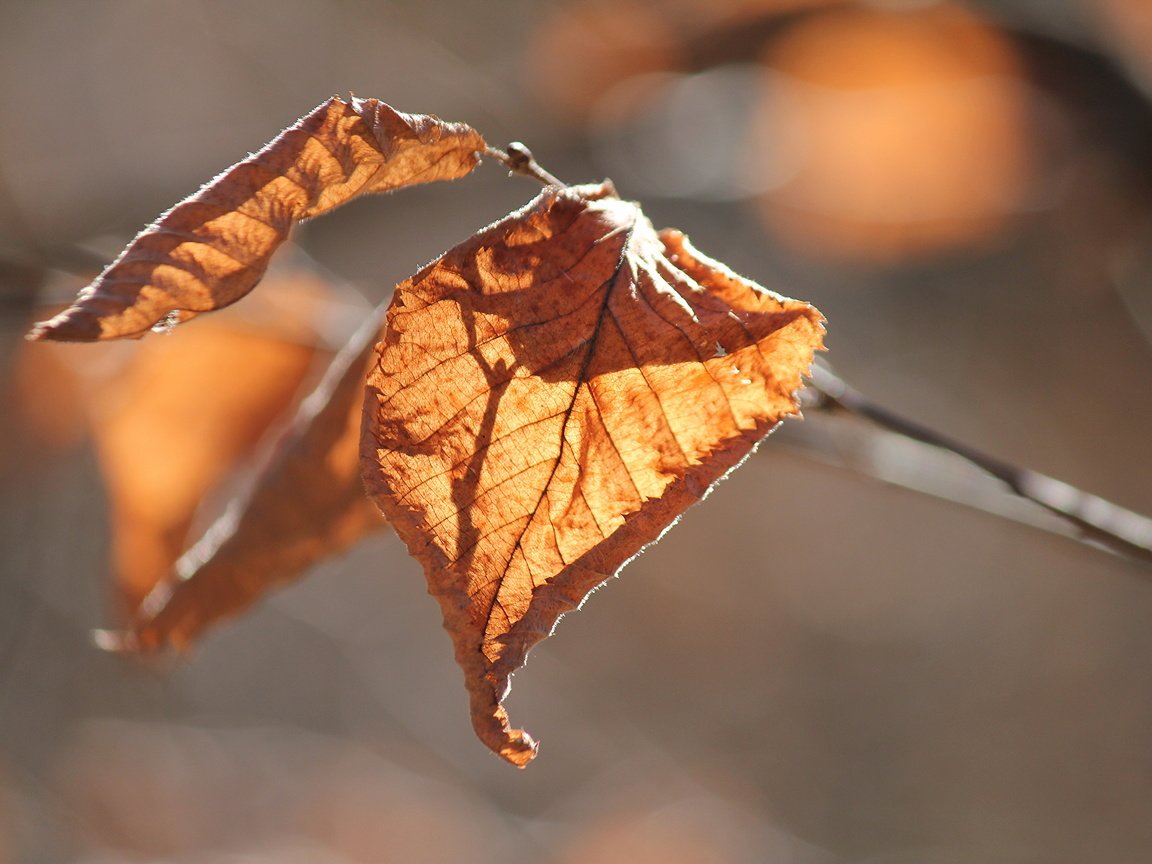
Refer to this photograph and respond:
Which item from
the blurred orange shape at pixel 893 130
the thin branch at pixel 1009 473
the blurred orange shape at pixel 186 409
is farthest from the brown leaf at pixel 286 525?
the blurred orange shape at pixel 893 130

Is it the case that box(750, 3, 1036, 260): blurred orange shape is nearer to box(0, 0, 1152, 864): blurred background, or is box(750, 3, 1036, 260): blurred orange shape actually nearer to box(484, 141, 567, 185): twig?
box(0, 0, 1152, 864): blurred background

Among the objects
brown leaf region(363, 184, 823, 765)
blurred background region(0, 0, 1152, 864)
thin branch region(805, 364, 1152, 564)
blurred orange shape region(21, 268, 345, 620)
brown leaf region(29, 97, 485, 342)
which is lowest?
blurred background region(0, 0, 1152, 864)

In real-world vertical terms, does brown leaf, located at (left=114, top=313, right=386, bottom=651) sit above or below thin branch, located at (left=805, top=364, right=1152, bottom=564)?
below

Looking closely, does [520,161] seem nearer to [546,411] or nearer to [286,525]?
[546,411]

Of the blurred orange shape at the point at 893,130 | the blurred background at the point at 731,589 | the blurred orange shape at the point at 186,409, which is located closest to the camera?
the blurred orange shape at the point at 186,409

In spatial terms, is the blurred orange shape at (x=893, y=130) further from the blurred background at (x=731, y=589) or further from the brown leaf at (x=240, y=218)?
the brown leaf at (x=240, y=218)

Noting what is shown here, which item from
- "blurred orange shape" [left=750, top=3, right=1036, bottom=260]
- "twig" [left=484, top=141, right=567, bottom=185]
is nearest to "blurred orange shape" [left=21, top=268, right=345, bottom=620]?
"twig" [left=484, top=141, right=567, bottom=185]

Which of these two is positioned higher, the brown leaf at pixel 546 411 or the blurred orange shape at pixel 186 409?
the brown leaf at pixel 546 411

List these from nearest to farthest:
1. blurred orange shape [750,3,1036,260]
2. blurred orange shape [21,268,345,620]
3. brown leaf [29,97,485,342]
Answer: brown leaf [29,97,485,342]
blurred orange shape [21,268,345,620]
blurred orange shape [750,3,1036,260]
